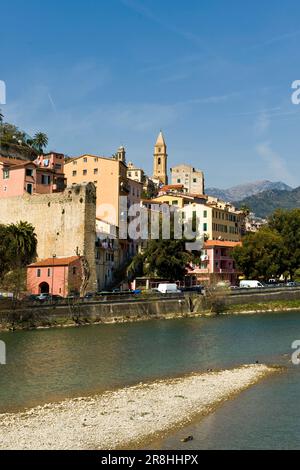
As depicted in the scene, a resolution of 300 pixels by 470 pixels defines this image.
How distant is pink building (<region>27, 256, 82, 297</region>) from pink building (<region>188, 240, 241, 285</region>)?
2652cm

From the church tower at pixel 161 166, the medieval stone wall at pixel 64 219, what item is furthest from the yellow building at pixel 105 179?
the church tower at pixel 161 166

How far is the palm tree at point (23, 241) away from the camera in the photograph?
75.1 metres

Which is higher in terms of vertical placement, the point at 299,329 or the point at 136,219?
the point at 136,219

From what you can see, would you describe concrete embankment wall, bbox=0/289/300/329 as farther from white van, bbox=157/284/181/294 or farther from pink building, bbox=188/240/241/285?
pink building, bbox=188/240/241/285

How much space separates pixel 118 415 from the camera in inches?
947

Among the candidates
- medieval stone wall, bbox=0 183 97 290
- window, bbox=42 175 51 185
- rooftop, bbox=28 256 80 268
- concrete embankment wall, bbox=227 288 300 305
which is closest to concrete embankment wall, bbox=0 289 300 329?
concrete embankment wall, bbox=227 288 300 305

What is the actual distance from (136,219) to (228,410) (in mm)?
68816

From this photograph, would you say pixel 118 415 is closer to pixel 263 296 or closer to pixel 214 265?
pixel 263 296

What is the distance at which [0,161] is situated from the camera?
86.9 m

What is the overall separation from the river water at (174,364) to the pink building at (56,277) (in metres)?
14.4

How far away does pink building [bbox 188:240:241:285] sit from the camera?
9556cm
